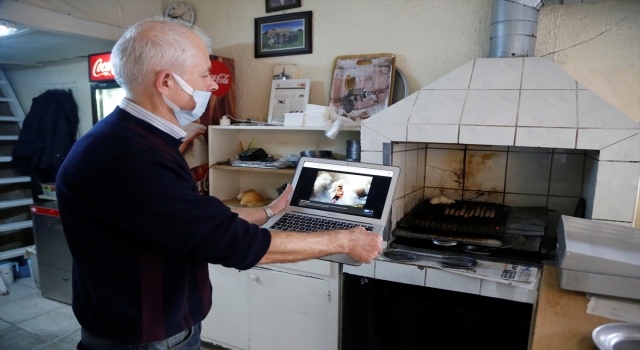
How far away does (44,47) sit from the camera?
3035 mm

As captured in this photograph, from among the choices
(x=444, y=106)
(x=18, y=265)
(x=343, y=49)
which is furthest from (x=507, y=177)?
(x=18, y=265)

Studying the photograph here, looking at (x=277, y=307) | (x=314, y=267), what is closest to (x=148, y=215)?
(x=314, y=267)

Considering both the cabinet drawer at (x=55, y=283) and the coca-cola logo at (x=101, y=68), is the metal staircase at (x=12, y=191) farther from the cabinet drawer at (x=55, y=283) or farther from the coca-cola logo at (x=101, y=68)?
the coca-cola logo at (x=101, y=68)

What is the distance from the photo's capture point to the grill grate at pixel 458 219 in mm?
1614

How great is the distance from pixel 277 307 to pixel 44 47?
2804 millimetres

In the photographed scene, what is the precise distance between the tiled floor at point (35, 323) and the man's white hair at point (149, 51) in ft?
6.13

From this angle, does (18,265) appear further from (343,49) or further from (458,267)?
(458,267)

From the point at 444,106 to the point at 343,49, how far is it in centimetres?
96

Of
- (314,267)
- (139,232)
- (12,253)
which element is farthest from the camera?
(12,253)

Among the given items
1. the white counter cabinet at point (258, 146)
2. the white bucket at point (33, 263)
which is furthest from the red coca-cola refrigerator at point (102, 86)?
the white bucket at point (33, 263)

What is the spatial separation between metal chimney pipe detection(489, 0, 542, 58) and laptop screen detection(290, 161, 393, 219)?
0.86 metres

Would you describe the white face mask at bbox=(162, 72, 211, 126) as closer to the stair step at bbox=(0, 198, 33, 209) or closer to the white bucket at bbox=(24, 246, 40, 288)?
the white bucket at bbox=(24, 246, 40, 288)

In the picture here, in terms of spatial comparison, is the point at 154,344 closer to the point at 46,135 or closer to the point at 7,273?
the point at 7,273

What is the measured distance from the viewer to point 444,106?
1.61 m
